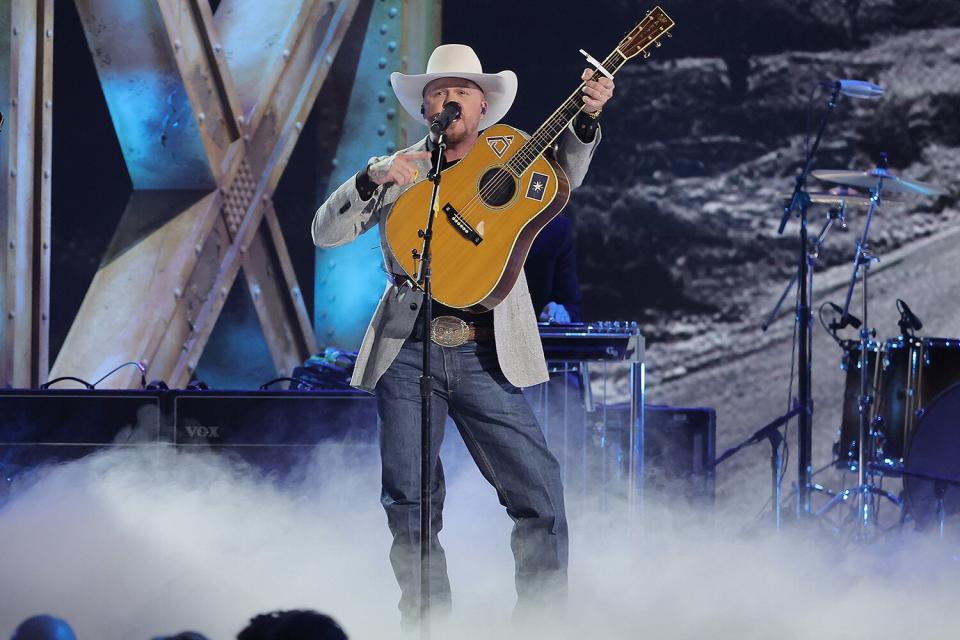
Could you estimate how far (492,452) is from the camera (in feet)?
12.7

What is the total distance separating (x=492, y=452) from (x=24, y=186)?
2.48m

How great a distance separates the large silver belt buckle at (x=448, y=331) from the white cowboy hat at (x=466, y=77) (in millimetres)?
746

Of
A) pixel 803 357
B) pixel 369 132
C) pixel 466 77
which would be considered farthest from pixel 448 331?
pixel 369 132

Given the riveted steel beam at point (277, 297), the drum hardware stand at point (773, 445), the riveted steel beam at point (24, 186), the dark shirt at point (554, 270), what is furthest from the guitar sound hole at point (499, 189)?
the drum hardware stand at point (773, 445)

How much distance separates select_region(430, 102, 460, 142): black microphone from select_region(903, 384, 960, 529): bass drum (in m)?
3.60

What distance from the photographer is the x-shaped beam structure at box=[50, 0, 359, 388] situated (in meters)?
6.01

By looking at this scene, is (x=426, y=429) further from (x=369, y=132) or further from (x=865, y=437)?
(x=369, y=132)

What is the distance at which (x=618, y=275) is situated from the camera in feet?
25.5

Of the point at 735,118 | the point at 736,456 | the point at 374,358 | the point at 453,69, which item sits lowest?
the point at 736,456

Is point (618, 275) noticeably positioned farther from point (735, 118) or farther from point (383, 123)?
point (383, 123)

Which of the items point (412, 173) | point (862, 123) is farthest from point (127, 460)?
point (862, 123)

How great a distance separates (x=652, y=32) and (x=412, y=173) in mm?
863

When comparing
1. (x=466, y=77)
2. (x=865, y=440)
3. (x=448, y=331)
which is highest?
(x=466, y=77)

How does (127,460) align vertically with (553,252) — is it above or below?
below
